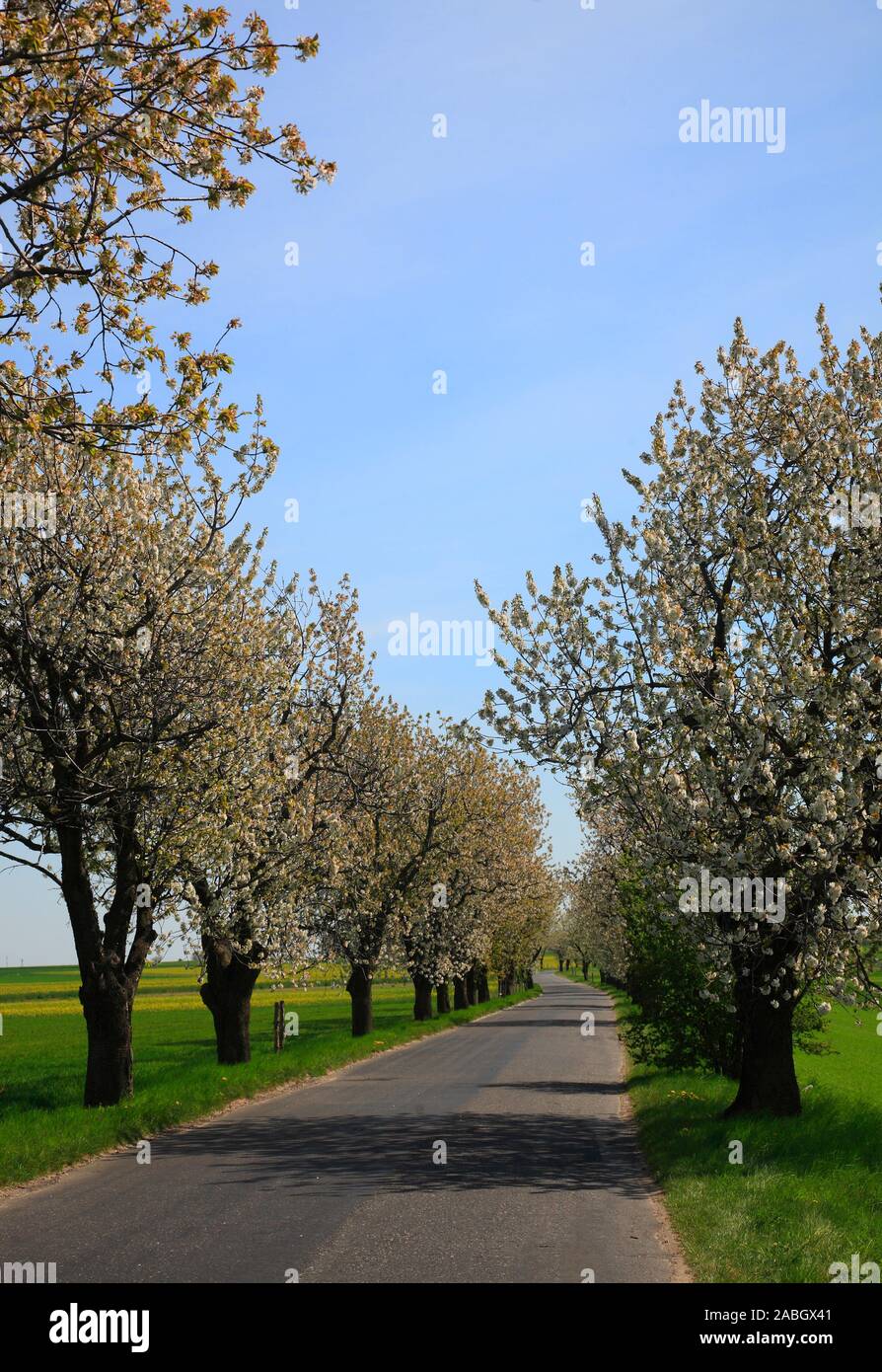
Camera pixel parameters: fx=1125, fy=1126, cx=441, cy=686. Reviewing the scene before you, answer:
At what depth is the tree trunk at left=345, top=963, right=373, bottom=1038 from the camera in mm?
39750

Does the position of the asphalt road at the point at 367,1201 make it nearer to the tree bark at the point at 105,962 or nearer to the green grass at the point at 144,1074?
the green grass at the point at 144,1074

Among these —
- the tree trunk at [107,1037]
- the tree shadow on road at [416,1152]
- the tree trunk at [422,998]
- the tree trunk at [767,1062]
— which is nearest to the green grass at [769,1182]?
the tree trunk at [767,1062]

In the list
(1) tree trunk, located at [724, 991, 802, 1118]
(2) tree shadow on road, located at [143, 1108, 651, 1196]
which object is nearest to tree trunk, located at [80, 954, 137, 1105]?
(2) tree shadow on road, located at [143, 1108, 651, 1196]

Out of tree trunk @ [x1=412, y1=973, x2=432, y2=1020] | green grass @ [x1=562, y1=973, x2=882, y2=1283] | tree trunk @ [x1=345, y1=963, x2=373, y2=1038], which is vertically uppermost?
green grass @ [x1=562, y1=973, x2=882, y2=1283]

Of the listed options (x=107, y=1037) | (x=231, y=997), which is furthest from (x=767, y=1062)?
(x=231, y=997)

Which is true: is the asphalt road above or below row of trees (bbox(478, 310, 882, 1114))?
below

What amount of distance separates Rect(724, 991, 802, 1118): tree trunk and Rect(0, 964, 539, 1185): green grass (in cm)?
997

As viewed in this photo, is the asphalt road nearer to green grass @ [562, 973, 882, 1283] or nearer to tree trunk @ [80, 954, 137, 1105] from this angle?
green grass @ [562, 973, 882, 1283]

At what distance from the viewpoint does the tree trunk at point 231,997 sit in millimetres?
28516

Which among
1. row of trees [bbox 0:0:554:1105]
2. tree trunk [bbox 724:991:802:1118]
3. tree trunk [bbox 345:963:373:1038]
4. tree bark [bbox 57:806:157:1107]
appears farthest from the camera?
tree trunk [bbox 345:963:373:1038]

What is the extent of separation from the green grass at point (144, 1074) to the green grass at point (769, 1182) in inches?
328
